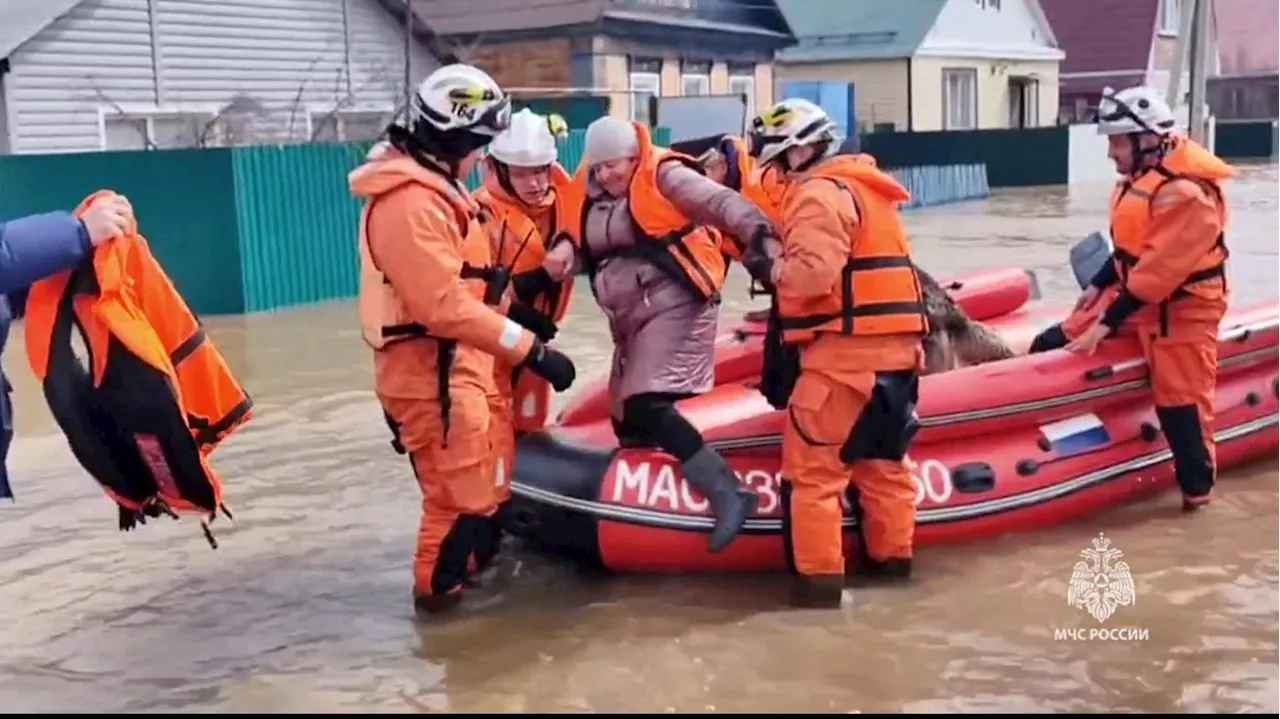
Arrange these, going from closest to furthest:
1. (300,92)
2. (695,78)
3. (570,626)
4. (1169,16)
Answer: (570,626), (300,92), (695,78), (1169,16)

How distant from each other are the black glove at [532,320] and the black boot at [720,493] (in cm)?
71

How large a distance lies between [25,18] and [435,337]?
43.4 feet

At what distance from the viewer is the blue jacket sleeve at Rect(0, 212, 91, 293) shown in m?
3.93

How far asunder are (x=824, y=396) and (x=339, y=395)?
485 cm

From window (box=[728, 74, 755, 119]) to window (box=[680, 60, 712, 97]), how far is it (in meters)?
0.68

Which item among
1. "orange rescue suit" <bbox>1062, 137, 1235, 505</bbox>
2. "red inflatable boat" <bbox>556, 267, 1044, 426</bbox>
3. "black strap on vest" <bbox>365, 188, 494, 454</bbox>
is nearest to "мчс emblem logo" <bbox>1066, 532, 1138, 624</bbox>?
"orange rescue suit" <bbox>1062, 137, 1235, 505</bbox>

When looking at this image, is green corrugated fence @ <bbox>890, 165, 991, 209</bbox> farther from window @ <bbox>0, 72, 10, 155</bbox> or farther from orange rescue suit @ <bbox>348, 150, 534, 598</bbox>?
orange rescue suit @ <bbox>348, 150, 534, 598</bbox>

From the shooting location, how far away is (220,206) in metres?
13.3

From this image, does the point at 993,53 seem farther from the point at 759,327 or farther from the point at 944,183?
the point at 759,327

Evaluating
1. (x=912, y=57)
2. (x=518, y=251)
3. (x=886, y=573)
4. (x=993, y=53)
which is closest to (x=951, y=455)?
(x=886, y=573)

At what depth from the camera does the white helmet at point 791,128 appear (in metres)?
5.24

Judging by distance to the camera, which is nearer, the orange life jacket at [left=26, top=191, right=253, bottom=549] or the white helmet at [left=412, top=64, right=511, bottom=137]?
the orange life jacket at [left=26, top=191, right=253, bottom=549]

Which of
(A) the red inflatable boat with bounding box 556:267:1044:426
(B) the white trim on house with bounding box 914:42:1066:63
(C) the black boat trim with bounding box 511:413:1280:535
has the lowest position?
(C) the black boat trim with bounding box 511:413:1280:535

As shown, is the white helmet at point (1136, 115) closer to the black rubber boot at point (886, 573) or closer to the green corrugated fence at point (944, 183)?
the black rubber boot at point (886, 573)
